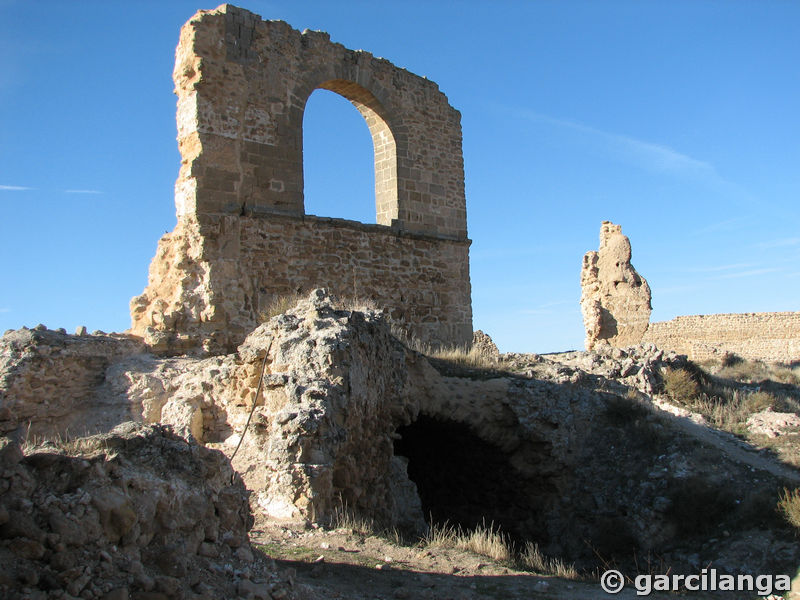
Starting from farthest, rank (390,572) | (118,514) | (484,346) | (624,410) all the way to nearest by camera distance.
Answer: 1. (484,346)
2. (624,410)
3. (390,572)
4. (118,514)

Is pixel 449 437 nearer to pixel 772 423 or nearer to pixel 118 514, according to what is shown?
pixel 772 423

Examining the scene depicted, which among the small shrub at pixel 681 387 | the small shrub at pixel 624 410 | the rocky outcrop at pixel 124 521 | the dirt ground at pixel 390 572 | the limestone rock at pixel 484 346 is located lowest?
the dirt ground at pixel 390 572

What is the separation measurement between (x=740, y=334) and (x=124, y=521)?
74.4 feet

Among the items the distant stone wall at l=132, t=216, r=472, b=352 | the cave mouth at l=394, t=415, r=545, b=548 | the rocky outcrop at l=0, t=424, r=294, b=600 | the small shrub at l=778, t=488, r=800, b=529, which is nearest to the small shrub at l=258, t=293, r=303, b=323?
the distant stone wall at l=132, t=216, r=472, b=352

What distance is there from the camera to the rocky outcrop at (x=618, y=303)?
20734 mm

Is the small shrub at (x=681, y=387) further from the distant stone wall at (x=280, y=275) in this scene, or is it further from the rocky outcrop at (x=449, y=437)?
the distant stone wall at (x=280, y=275)

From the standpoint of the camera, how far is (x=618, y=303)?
20875 millimetres

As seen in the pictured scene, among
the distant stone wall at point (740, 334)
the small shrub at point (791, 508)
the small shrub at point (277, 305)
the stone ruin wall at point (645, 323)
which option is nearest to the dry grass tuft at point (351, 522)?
the small shrub at point (277, 305)

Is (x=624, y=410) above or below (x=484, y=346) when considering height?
below

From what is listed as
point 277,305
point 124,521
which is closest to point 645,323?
point 277,305

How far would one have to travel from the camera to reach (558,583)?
569 centimetres

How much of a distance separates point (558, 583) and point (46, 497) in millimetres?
3868

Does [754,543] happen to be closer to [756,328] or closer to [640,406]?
[640,406]

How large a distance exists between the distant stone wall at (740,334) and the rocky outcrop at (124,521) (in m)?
19.3
